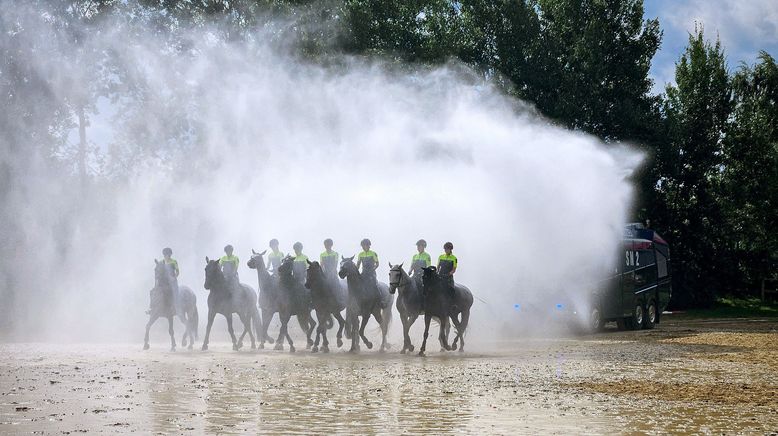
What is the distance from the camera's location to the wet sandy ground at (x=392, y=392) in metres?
11.2

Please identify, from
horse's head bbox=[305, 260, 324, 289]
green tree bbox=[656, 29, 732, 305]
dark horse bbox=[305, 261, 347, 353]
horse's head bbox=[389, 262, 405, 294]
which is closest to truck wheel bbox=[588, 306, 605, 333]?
dark horse bbox=[305, 261, 347, 353]

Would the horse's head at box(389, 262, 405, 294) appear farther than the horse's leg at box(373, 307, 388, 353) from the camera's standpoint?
No

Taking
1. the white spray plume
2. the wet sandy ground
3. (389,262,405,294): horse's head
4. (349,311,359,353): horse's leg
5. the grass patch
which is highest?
the white spray plume

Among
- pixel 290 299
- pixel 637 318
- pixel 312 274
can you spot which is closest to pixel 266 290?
pixel 290 299

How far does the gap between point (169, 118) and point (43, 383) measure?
3486cm

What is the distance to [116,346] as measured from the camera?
27359mm

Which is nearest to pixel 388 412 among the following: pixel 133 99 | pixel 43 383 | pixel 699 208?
pixel 43 383

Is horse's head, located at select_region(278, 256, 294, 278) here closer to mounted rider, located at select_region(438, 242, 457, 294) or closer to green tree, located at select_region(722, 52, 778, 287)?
mounted rider, located at select_region(438, 242, 457, 294)

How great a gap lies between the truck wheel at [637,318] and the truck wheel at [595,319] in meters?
1.66

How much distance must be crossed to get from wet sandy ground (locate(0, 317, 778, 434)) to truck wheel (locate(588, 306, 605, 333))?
31.5 feet

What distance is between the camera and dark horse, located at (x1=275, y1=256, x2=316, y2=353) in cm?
2520

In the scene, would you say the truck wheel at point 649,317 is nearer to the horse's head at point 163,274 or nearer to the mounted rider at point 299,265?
the mounted rider at point 299,265

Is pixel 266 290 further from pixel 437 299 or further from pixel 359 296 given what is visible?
pixel 437 299

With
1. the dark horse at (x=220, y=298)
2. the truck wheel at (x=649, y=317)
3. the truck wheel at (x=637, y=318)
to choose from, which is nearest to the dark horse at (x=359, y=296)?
the dark horse at (x=220, y=298)
